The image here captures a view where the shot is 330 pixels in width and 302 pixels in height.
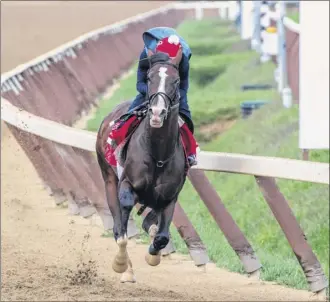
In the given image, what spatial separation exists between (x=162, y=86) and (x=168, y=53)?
0.25 m

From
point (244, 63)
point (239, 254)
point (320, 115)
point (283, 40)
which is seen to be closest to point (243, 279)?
point (239, 254)

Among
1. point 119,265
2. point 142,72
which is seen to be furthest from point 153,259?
point 142,72

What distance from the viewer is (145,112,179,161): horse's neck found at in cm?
595

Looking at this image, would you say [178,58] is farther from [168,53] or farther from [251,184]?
[251,184]

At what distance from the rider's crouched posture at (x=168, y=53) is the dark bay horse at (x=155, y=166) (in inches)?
2.2

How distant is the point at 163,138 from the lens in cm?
603

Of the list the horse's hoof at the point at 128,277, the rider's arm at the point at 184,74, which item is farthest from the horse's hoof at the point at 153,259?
the rider's arm at the point at 184,74

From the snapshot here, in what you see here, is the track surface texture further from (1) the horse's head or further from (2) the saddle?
(1) the horse's head

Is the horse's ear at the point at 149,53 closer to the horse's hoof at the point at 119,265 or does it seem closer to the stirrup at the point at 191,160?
the stirrup at the point at 191,160

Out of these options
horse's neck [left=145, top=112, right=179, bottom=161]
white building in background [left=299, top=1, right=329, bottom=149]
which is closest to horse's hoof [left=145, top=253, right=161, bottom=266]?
horse's neck [left=145, top=112, right=179, bottom=161]

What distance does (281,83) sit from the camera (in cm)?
1432

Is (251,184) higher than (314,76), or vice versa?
(314,76)

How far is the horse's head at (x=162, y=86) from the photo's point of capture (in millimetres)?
5660

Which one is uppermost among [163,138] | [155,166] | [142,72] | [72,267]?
[142,72]
